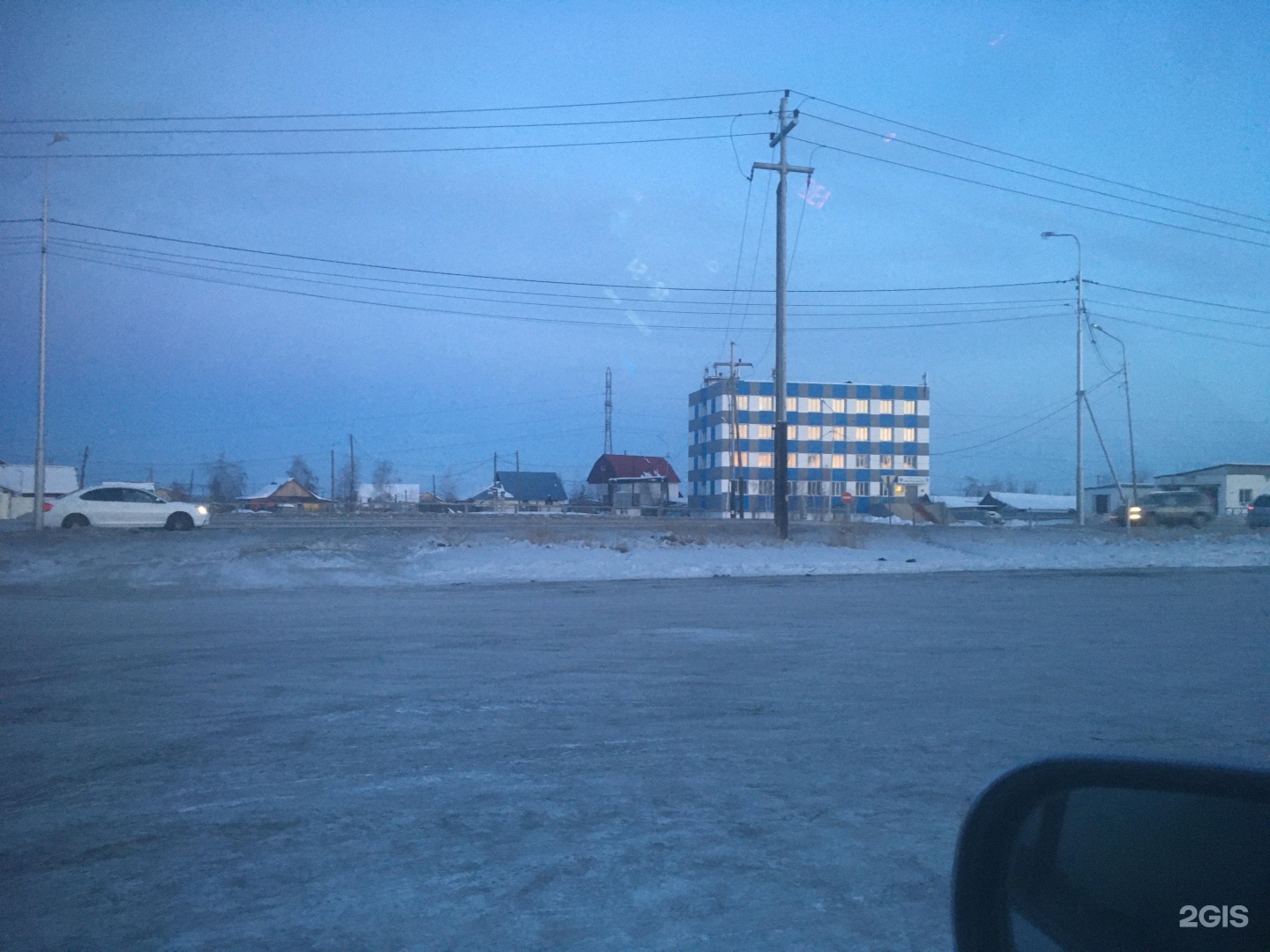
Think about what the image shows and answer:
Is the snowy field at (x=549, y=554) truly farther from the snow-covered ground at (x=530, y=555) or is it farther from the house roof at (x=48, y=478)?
the house roof at (x=48, y=478)

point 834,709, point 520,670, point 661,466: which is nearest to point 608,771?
point 834,709

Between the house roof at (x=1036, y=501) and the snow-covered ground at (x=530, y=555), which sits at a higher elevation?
the house roof at (x=1036, y=501)

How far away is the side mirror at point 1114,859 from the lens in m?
2.13

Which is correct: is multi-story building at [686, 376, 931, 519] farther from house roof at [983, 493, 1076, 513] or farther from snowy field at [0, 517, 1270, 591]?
snowy field at [0, 517, 1270, 591]

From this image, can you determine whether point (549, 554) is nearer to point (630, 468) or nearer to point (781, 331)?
point (781, 331)

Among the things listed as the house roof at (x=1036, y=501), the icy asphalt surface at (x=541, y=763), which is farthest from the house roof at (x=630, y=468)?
the icy asphalt surface at (x=541, y=763)

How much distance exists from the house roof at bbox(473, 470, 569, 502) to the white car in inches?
2304

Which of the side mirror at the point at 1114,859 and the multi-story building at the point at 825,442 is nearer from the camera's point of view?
the side mirror at the point at 1114,859

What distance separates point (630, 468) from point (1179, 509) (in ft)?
178

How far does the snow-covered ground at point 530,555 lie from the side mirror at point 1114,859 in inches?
754

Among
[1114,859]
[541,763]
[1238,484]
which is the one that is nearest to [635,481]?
[1238,484]

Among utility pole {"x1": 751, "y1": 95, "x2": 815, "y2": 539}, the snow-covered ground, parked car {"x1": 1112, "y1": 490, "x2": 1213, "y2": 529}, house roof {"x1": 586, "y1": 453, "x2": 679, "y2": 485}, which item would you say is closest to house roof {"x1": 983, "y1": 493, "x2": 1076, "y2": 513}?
house roof {"x1": 586, "y1": 453, "x2": 679, "y2": 485}

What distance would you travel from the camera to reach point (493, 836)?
4922mm

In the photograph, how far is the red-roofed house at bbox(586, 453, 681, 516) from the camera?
74.4 m
